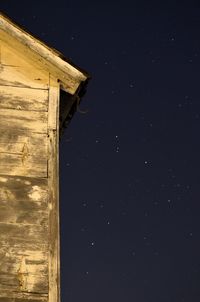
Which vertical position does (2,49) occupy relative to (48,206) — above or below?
above

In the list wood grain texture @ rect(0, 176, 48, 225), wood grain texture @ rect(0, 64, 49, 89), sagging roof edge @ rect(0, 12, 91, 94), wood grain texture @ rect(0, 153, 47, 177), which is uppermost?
sagging roof edge @ rect(0, 12, 91, 94)

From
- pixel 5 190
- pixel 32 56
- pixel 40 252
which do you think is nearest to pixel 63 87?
pixel 32 56

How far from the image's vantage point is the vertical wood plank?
653cm

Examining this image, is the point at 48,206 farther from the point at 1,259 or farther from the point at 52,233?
the point at 1,259

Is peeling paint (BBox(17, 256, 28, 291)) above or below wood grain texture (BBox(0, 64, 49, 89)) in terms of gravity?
below

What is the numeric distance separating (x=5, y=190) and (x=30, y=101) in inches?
54.6

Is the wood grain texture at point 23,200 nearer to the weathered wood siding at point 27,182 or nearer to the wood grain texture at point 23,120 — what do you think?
the weathered wood siding at point 27,182

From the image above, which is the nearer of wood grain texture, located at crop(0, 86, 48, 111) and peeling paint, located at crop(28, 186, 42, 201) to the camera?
peeling paint, located at crop(28, 186, 42, 201)

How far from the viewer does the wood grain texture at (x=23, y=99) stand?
749 centimetres

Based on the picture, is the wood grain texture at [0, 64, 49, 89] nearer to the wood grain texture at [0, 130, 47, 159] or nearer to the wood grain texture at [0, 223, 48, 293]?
the wood grain texture at [0, 130, 47, 159]

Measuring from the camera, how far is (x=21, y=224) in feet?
22.1

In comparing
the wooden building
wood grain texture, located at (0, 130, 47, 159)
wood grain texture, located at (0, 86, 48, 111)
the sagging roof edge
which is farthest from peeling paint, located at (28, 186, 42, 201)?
the sagging roof edge

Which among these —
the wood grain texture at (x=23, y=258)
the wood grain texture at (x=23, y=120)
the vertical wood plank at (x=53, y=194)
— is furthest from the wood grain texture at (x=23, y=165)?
the wood grain texture at (x=23, y=258)

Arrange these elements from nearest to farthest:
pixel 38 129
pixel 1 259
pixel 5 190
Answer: pixel 1 259
pixel 5 190
pixel 38 129
